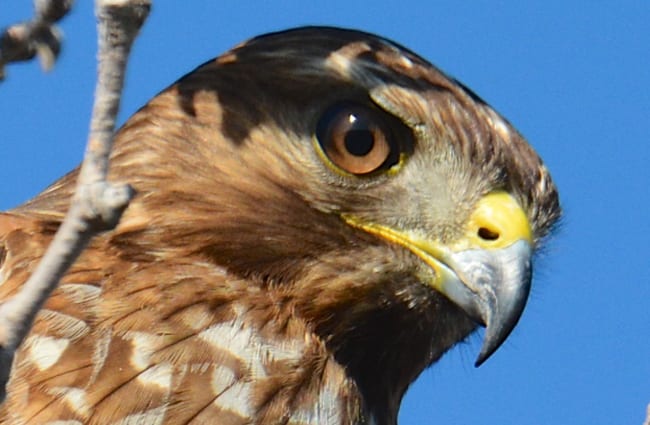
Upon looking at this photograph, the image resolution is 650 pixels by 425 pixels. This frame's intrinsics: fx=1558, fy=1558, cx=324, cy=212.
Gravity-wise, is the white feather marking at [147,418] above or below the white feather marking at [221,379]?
below

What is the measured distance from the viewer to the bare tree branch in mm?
2963

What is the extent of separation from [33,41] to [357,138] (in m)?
1.54

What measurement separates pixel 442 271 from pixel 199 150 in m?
0.77

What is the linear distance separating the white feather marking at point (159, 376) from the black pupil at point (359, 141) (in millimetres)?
904

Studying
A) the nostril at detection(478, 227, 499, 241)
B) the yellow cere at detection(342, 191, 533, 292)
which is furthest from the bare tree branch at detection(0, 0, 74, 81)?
the nostril at detection(478, 227, 499, 241)

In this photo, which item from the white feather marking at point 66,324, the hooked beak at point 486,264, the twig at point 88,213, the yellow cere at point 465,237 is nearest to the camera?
the twig at point 88,213

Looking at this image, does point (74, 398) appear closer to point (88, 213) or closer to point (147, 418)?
point (147, 418)

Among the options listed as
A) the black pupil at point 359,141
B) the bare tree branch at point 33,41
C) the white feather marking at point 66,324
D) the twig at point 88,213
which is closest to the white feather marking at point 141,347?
the white feather marking at point 66,324

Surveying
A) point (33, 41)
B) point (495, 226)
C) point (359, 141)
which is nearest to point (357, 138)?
point (359, 141)

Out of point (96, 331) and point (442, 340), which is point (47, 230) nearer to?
point (96, 331)

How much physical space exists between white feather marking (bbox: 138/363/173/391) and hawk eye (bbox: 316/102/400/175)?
84 centimetres

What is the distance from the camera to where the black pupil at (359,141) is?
436 cm

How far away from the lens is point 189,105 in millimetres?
4465

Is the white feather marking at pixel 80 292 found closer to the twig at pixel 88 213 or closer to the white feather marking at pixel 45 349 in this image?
the white feather marking at pixel 45 349
